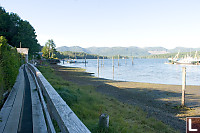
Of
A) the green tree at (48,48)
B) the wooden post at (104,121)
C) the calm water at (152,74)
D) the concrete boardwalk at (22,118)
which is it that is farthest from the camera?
the green tree at (48,48)

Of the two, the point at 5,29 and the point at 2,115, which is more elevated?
the point at 5,29

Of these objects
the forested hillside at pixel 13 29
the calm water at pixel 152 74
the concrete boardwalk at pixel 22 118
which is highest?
the forested hillside at pixel 13 29

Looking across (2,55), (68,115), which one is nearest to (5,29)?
(2,55)

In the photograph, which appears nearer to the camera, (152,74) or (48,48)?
(152,74)

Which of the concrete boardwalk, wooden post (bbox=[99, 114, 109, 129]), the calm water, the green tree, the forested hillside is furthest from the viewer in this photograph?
the green tree

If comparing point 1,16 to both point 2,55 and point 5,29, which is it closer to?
point 5,29

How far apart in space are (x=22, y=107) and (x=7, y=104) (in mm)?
636

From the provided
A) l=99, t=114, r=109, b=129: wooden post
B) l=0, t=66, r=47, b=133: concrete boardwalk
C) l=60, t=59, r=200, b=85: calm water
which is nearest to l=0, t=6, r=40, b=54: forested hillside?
l=60, t=59, r=200, b=85: calm water

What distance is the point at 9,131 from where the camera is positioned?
10.5 ft

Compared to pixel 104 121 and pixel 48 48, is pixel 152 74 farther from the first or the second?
pixel 48 48

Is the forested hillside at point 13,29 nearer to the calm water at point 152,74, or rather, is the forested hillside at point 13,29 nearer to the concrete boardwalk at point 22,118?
the calm water at point 152,74

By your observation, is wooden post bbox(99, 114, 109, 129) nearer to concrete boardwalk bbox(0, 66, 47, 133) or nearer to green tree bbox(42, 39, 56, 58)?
concrete boardwalk bbox(0, 66, 47, 133)

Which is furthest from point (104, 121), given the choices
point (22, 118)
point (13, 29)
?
point (13, 29)

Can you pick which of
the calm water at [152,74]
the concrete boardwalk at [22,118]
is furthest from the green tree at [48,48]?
the concrete boardwalk at [22,118]
